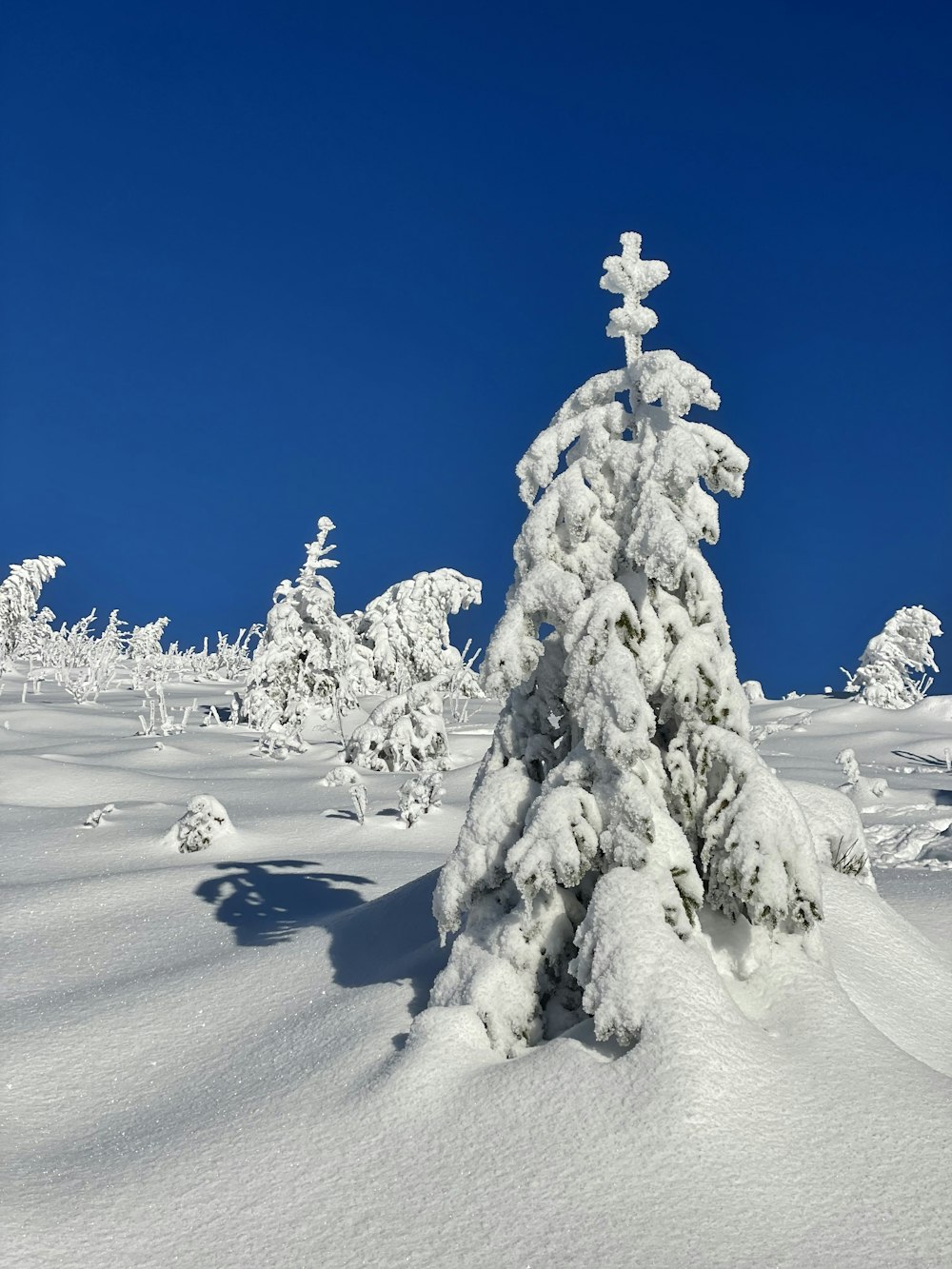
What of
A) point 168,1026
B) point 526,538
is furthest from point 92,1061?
point 526,538

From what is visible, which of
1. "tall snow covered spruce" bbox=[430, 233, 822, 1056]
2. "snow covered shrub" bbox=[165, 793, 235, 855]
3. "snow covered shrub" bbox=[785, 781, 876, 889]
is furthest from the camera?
"snow covered shrub" bbox=[165, 793, 235, 855]

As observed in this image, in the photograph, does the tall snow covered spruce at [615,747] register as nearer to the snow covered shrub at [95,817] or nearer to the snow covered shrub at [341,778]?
the snow covered shrub at [95,817]

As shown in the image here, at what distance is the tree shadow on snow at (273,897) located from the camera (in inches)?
363

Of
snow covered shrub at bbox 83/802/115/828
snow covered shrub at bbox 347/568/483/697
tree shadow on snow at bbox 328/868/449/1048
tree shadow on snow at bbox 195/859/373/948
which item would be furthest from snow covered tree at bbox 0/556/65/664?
tree shadow on snow at bbox 328/868/449/1048

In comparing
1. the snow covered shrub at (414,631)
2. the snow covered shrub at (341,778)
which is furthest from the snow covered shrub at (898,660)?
the snow covered shrub at (341,778)

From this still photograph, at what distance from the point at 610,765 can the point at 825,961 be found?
1832 millimetres

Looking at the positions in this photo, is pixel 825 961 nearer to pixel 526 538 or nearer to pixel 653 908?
pixel 653 908

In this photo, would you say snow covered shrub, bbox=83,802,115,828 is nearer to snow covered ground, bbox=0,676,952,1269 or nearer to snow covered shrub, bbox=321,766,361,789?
snow covered ground, bbox=0,676,952,1269

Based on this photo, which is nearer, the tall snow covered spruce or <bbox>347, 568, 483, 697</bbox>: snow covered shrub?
the tall snow covered spruce

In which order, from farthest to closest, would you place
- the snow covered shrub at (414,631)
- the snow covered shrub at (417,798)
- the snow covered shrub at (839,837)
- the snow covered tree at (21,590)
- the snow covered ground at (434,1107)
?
1. the snow covered tree at (21,590)
2. the snow covered shrub at (414,631)
3. the snow covered shrub at (417,798)
4. the snow covered shrub at (839,837)
5. the snow covered ground at (434,1107)

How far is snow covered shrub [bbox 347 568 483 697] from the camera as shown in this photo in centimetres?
3300

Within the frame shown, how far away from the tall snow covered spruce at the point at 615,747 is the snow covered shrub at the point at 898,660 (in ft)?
108

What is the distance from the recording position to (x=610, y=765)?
5695mm

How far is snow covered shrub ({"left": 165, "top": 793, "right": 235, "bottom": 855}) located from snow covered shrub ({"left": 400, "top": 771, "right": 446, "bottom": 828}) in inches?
98.9
